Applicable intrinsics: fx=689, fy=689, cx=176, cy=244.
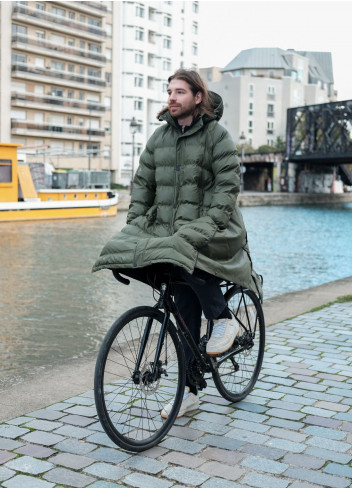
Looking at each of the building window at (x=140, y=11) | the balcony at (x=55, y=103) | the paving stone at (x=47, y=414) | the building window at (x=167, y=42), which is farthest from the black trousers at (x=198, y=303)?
the building window at (x=167, y=42)

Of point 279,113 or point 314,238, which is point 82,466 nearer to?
point 314,238

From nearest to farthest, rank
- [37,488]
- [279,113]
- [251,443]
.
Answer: [37,488] < [251,443] < [279,113]

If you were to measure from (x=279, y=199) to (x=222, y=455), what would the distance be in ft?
205

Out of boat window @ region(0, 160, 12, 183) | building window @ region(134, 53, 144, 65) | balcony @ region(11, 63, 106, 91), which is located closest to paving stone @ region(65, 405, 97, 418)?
boat window @ region(0, 160, 12, 183)

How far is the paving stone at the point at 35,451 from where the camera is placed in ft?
11.3

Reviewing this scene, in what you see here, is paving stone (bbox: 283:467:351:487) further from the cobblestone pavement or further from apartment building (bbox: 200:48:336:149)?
apartment building (bbox: 200:48:336:149)

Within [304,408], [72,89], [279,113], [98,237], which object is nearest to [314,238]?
[98,237]

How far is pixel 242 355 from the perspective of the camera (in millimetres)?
4637

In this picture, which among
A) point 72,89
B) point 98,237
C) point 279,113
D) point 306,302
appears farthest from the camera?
point 279,113

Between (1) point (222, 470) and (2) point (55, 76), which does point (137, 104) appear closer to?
(2) point (55, 76)

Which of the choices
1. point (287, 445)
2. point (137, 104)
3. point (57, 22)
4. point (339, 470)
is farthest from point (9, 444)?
point (137, 104)

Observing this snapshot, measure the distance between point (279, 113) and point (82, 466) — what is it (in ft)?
382

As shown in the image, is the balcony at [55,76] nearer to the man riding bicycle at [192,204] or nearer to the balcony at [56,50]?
the balcony at [56,50]

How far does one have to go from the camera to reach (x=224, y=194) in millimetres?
3746
